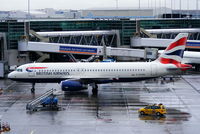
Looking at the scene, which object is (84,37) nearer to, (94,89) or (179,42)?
(94,89)

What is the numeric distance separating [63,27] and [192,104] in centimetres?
6188

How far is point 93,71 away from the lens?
6256 centimetres

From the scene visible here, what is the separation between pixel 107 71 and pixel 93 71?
78.7 inches

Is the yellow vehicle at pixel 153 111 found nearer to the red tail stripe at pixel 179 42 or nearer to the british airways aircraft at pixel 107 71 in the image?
the british airways aircraft at pixel 107 71

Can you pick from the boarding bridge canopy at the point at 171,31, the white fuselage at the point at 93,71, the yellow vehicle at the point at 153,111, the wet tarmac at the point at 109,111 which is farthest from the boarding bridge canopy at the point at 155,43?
the yellow vehicle at the point at 153,111

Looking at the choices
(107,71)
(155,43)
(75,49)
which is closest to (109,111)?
(107,71)

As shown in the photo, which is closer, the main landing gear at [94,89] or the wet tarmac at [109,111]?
the wet tarmac at [109,111]

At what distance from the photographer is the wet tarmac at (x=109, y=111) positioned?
43125mm

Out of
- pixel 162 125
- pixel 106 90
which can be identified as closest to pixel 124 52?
pixel 106 90

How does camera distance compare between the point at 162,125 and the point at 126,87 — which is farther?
the point at 126,87

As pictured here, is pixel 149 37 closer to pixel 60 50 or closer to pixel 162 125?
pixel 60 50

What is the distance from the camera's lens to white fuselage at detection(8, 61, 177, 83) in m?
61.7

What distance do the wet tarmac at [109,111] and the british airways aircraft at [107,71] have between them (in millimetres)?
2298

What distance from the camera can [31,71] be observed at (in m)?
62.9
